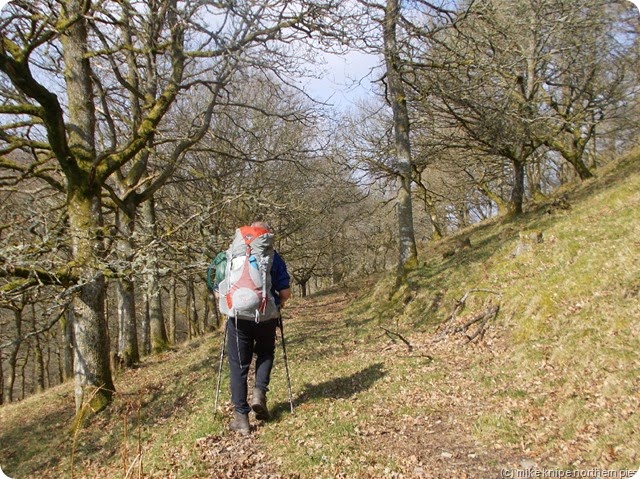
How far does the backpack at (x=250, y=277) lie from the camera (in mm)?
5332

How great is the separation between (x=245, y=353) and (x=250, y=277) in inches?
40.5

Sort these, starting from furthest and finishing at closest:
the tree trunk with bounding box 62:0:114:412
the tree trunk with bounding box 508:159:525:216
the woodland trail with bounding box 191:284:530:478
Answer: the tree trunk with bounding box 508:159:525:216 → the tree trunk with bounding box 62:0:114:412 → the woodland trail with bounding box 191:284:530:478

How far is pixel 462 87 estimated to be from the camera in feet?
38.0

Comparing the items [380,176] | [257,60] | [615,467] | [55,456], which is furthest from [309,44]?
[55,456]

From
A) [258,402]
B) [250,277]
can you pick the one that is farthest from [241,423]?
[250,277]

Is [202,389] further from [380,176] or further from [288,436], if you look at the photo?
[380,176]

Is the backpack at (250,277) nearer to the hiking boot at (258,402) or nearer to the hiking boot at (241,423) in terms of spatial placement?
the hiking boot at (258,402)

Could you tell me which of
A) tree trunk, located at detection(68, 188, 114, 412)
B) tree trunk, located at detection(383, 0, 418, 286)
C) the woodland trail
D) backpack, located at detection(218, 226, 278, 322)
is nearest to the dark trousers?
backpack, located at detection(218, 226, 278, 322)

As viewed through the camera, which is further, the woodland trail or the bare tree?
the bare tree

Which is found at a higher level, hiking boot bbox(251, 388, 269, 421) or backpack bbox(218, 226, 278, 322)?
backpack bbox(218, 226, 278, 322)

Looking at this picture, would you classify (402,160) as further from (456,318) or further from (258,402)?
(258,402)

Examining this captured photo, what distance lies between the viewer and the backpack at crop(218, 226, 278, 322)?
210 inches

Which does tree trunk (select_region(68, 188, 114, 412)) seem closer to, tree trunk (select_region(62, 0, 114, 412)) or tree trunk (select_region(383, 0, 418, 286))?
tree trunk (select_region(62, 0, 114, 412))

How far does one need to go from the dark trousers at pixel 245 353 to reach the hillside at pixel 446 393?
1.78ft
